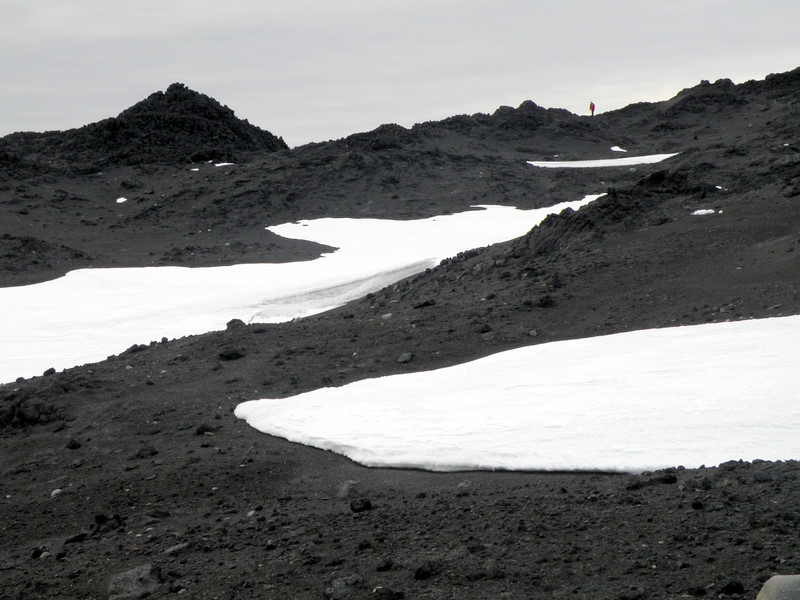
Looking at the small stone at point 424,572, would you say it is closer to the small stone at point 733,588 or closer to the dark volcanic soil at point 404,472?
the dark volcanic soil at point 404,472

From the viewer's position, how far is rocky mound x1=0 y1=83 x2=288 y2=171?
41.4 meters

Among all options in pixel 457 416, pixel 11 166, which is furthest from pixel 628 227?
pixel 11 166

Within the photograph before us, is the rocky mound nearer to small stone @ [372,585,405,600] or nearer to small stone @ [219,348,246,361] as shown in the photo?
small stone @ [219,348,246,361]

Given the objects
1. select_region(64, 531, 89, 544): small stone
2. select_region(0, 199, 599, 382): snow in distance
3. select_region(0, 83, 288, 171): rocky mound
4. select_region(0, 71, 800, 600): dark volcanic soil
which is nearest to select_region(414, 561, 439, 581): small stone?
select_region(0, 71, 800, 600): dark volcanic soil

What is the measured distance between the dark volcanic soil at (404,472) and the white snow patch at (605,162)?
11732mm

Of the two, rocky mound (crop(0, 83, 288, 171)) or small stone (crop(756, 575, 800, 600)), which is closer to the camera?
small stone (crop(756, 575, 800, 600))

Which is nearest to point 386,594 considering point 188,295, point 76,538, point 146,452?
point 76,538

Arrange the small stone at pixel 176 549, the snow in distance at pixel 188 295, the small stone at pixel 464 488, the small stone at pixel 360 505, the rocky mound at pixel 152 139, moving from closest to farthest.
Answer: the small stone at pixel 176 549 < the small stone at pixel 360 505 < the small stone at pixel 464 488 < the snow in distance at pixel 188 295 < the rocky mound at pixel 152 139

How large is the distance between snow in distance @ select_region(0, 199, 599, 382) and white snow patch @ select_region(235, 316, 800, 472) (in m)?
8.01

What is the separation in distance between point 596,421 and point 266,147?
1639 inches

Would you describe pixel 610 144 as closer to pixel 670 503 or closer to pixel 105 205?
pixel 105 205

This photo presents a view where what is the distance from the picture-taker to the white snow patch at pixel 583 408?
6625 millimetres

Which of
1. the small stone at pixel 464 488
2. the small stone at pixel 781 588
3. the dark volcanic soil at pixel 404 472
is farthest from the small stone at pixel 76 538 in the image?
the small stone at pixel 781 588

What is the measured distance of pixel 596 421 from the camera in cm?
735
